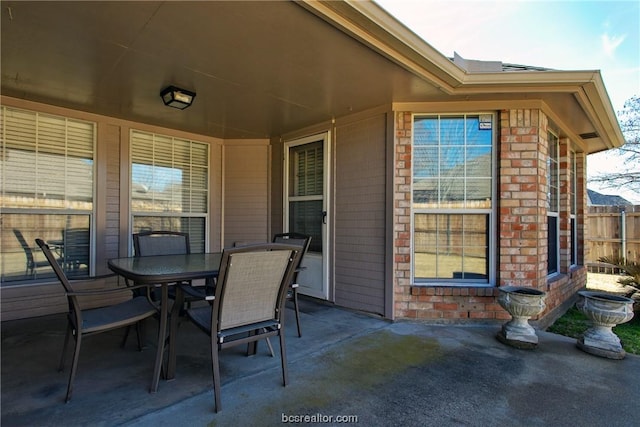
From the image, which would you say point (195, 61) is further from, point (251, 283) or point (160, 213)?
point (160, 213)

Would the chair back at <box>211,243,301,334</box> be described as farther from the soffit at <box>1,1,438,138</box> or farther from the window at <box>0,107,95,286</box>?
the window at <box>0,107,95,286</box>

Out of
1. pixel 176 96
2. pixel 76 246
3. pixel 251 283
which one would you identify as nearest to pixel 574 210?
pixel 251 283

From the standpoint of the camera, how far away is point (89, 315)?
2283mm

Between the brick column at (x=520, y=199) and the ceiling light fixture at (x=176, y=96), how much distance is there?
326 cm

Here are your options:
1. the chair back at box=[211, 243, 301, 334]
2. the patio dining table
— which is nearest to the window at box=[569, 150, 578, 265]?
the chair back at box=[211, 243, 301, 334]

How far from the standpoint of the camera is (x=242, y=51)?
2.55 meters

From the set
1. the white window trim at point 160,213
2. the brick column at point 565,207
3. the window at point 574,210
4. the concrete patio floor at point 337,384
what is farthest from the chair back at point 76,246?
the window at point 574,210

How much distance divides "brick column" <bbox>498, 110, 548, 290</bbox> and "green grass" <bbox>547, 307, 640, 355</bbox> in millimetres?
640

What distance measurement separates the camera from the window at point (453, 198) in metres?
3.63

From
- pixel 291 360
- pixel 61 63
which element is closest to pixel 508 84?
pixel 291 360

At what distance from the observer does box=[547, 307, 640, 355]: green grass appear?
326 cm

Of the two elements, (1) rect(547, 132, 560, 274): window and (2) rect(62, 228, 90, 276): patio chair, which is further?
(1) rect(547, 132, 560, 274): window

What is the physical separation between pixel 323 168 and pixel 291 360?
8.22 ft

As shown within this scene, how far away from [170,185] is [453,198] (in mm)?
3754
